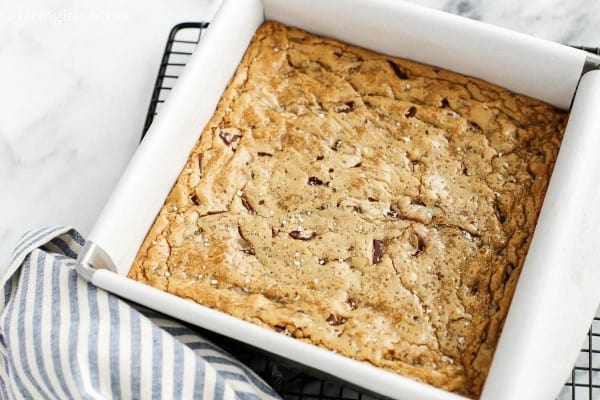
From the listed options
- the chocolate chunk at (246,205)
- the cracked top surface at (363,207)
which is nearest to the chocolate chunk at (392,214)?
the cracked top surface at (363,207)

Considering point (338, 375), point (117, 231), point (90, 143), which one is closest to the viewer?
point (338, 375)

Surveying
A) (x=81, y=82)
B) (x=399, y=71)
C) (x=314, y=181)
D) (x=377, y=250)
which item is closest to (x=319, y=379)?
(x=377, y=250)

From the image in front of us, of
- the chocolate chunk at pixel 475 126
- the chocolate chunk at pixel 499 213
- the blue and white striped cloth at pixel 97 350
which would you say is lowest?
the blue and white striped cloth at pixel 97 350

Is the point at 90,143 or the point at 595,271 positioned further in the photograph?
Answer: the point at 90,143

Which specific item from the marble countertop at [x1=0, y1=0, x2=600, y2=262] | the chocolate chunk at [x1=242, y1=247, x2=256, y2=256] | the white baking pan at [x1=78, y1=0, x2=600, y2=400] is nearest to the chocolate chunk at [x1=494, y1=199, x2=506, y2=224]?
the white baking pan at [x1=78, y1=0, x2=600, y2=400]

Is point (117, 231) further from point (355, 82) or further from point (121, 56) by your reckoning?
point (121, 56)

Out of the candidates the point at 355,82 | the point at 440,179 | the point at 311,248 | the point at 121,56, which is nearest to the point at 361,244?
the point at 311,248

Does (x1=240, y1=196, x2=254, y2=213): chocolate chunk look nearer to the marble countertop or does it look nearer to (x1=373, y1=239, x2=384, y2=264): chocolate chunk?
(x1=373, y1=239, x2=384, y2=264): chocolate chunk

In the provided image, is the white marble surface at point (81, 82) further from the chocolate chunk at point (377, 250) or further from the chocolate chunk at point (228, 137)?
the chocolate chunk at point (377, 250)
